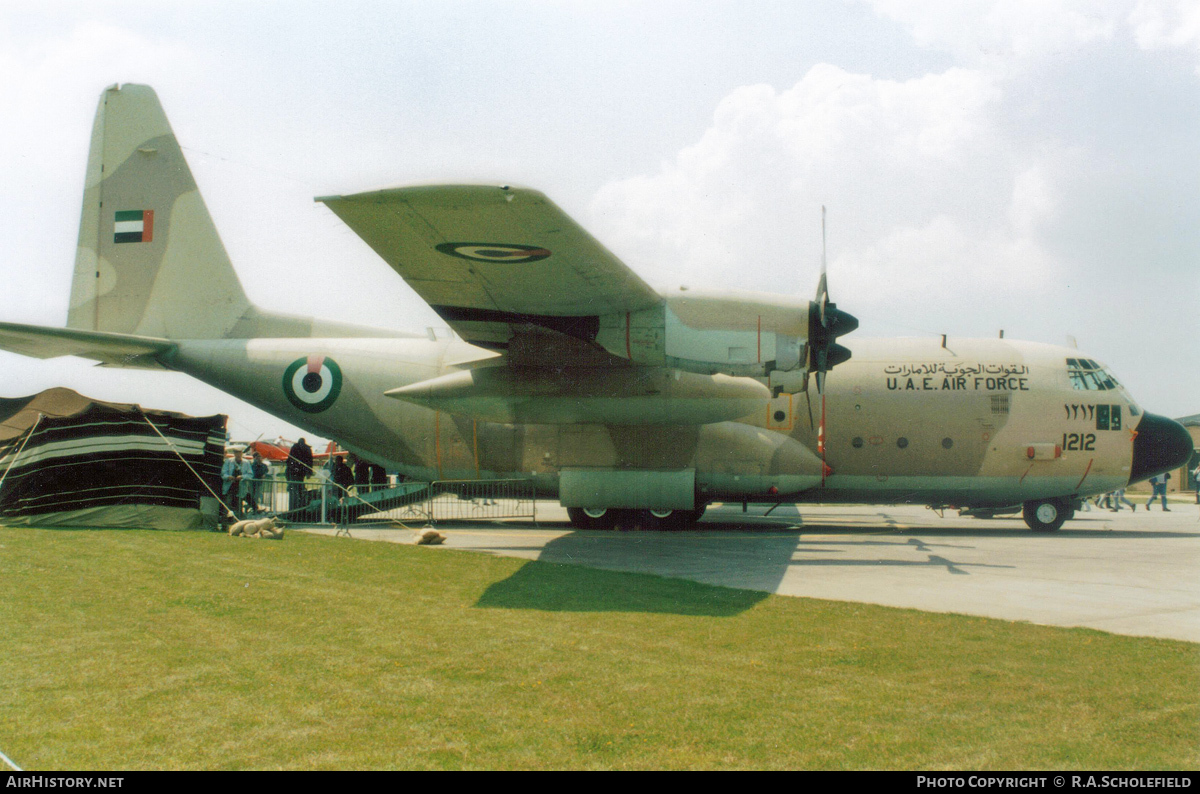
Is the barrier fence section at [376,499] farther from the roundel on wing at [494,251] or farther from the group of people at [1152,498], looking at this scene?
the group of people at [1152,498]

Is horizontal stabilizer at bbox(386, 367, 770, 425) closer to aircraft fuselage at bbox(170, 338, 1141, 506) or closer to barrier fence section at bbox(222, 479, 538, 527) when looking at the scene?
aircraft fuselage at bbox(170, 338, 1141, 506)

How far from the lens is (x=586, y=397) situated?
42.7ft

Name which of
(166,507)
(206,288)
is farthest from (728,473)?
(206,288)

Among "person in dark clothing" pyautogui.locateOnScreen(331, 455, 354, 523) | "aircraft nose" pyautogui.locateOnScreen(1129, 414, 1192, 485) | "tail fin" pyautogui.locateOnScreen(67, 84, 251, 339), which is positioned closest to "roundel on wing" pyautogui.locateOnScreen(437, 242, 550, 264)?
"person in dark clothing" pyautogui.locateOnScreen(331, 455, 354, 523)

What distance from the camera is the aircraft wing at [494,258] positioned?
7.95 metres

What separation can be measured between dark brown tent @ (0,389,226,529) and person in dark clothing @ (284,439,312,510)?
2.74 m

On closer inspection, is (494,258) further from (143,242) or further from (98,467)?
(143,242)

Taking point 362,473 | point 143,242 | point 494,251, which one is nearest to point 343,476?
point 362,473

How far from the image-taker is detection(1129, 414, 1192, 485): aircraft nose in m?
14.9

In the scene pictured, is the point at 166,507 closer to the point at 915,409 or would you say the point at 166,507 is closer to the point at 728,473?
the point at 728,473

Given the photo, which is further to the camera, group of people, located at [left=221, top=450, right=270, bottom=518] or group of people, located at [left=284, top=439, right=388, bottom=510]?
group of people, located at [left=284, top=439, right=388, bottom=510]

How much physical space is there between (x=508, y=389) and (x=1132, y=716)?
398 inches

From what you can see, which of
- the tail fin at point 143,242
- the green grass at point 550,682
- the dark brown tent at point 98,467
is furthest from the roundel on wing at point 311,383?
the green grass at point 550,682

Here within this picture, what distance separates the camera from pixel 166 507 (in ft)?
43.0
